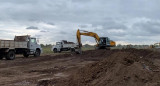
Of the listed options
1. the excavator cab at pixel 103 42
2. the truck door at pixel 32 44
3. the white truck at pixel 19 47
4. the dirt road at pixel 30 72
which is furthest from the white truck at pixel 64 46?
the dirt road at pixel 30 72

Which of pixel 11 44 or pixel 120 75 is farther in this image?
pixel 11 44

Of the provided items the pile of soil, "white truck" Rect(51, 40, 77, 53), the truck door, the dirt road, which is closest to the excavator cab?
"white truck" Rect(51, 40, 77, 53)

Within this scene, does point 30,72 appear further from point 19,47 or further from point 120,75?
point 19,47

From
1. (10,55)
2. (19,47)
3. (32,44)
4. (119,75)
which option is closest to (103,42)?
(32,44)

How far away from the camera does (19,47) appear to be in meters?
24.6

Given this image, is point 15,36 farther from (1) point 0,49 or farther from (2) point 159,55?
(2) point 159,55

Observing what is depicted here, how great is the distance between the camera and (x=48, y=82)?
9.81m

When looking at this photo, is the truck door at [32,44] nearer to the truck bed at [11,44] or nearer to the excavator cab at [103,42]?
the truck bed at [11,44]

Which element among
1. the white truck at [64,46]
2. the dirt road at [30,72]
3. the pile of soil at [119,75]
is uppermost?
the white truck at [64,46]

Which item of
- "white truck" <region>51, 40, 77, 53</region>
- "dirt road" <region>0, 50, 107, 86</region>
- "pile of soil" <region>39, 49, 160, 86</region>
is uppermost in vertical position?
"white truck" <region>51, 40, 77, 53</region>

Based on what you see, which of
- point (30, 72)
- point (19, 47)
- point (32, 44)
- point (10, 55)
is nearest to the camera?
point (30, 72)

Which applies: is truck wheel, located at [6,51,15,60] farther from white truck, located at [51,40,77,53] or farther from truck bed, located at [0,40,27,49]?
white truck, located at [51,40,77,53]

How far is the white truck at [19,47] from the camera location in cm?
2253

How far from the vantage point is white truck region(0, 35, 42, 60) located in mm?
22531
